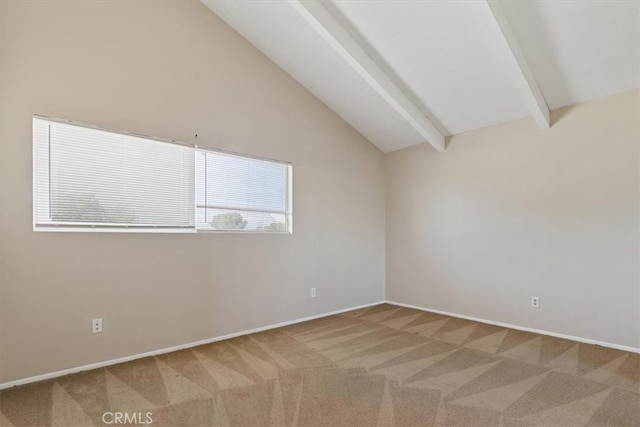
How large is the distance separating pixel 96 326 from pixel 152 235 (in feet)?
2.86

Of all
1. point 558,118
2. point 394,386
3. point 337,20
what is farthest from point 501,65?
point 394,386

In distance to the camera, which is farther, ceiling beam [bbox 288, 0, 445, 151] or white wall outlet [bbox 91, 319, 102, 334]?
ceiling beam [bbox 288, 0, 445, 151]

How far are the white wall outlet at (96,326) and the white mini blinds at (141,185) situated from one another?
78 centimetres

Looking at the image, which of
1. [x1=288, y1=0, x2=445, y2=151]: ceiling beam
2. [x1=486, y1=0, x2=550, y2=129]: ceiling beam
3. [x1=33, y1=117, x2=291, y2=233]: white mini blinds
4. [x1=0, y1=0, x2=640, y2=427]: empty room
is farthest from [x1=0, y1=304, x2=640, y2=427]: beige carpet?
[x1=288, y1=0, x2=445, y2=151]: ceiling beam

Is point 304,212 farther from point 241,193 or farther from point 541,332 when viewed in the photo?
point 541,332

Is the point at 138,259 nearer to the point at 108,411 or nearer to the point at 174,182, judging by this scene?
the point at 174,182

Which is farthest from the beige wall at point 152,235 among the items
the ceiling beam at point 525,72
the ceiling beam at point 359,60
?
the ceiling beam at point 525,72

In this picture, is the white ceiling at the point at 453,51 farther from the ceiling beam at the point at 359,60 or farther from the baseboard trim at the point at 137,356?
the baseboard trim at the point at 137,356

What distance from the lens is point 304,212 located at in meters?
4.21

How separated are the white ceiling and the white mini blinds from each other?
56.5 inches

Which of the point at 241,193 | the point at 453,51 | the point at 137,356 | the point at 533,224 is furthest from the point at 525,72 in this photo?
the point at 137,356

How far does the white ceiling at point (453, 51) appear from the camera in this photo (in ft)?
8.71

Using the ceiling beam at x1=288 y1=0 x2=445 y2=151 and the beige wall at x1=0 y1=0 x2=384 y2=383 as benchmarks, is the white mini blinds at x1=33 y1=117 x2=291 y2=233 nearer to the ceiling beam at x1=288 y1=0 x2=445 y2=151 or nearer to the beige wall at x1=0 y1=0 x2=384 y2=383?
the beige wall at x1=0 y1=0 x2=384 y2=383

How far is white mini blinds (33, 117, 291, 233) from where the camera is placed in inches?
101
